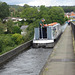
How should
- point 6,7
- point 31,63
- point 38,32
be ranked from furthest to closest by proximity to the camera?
point 6,7 < point 38,32 < point 31,63

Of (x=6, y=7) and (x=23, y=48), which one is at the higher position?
(x=6, y=7)

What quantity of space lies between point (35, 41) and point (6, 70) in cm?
1622

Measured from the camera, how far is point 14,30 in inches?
2564

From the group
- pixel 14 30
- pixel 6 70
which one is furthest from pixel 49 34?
pixel 14 30

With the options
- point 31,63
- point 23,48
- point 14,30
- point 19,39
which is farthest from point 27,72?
point 14,30

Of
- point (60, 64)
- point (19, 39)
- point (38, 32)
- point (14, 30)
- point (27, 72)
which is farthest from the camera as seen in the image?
point (14, 30)

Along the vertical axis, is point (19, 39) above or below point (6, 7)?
below

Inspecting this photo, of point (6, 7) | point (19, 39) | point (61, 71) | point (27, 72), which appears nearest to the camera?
point (61, 71)

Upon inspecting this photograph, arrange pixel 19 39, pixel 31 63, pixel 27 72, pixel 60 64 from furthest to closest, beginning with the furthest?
pixel 19 39 → pixel 31 63 → pixel 27 72 → pixel 60 64

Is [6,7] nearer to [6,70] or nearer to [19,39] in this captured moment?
[19,39]

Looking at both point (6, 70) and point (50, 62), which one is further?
A: point (6, 70)

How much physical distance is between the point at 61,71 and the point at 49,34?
71.3 feet

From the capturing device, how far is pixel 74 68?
17453 mm

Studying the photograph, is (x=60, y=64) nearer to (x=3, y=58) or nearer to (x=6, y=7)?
(x=3, y=58)
